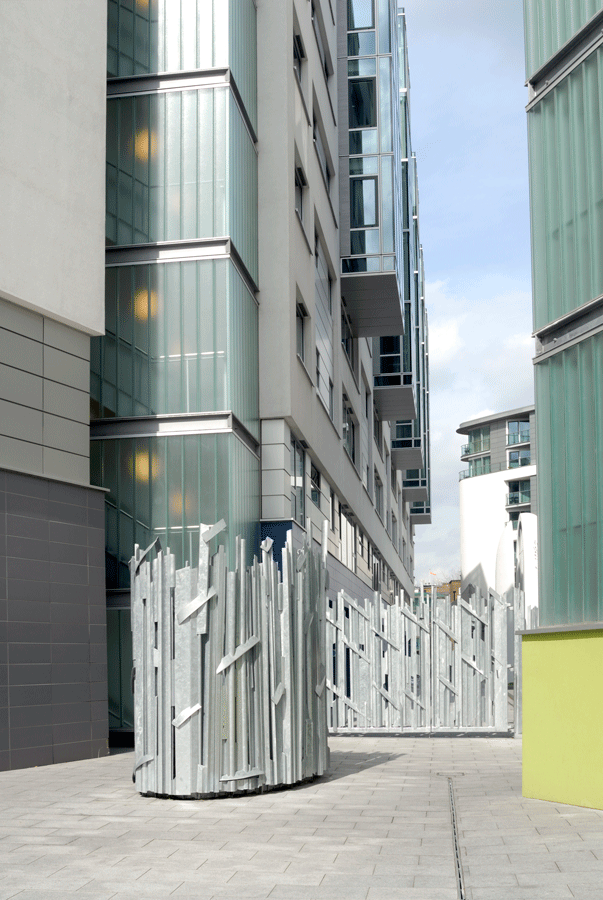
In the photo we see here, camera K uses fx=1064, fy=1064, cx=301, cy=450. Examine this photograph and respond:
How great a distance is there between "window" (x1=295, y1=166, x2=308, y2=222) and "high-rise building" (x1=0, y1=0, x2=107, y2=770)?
350 inches

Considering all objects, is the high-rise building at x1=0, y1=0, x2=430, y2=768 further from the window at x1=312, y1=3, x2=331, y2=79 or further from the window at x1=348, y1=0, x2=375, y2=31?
the window at x1=348, y1=0, x2=375, y2=31

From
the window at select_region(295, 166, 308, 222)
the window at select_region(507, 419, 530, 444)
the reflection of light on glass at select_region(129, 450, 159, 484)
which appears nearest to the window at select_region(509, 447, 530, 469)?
the window at select_region(507, 419, 530, 444)

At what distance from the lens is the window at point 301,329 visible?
2488 cm

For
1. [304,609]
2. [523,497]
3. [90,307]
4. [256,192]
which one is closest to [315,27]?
[256,192]

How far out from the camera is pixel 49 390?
15.8 metres

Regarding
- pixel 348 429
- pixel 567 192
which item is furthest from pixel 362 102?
pixel 567 192

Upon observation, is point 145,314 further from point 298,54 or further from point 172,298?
point 298,54

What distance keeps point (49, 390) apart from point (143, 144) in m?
6.78

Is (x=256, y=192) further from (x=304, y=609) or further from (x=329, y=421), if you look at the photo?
(x=304, y=609)

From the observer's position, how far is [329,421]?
29.5 m

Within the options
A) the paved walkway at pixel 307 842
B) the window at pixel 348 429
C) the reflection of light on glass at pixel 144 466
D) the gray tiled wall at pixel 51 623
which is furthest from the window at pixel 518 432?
the paved walkway at pixel 307 842

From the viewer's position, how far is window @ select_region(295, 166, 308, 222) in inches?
1003

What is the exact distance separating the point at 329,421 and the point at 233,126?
1082cm

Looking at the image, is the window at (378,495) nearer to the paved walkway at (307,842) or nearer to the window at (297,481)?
the window at (297,481)
